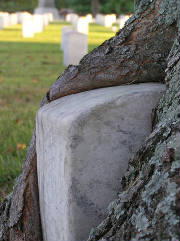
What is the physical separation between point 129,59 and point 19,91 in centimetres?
468

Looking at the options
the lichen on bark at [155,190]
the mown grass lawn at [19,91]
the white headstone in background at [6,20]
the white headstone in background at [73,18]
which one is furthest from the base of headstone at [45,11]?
the lichen on bark at [155,190]

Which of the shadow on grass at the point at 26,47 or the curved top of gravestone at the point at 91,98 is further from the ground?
the curved top of gravestone at the point at 91,98

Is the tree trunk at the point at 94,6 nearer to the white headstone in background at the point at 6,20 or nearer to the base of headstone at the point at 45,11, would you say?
the base of headstone at the point at 45,11

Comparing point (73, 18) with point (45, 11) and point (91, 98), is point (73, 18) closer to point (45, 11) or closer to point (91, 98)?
point (45, 11)

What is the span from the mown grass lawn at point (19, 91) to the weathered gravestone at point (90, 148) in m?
1.24

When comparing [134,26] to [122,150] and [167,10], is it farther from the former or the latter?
[122,150]

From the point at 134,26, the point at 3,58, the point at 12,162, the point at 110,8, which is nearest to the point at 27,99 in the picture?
the point at 12,162

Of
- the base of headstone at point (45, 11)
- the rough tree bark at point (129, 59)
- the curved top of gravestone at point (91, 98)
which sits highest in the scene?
the rough tree bark at point (129, 59)

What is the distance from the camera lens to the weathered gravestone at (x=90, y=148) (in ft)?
4.58

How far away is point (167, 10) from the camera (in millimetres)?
1562

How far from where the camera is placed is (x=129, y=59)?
62.2 inches

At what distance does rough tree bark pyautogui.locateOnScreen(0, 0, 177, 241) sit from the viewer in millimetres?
1581

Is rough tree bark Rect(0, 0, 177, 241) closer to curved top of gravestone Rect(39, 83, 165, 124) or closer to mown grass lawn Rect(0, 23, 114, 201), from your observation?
curved top of gravestone Rect(39, 83, 165, 124)

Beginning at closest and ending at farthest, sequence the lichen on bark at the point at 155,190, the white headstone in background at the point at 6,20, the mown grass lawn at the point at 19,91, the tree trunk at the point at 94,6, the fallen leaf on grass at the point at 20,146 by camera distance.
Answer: the lichen on bark at the point at 155,190, the mown grass lawn at the point at 19,91, the fallen leaf on grass at the point at 20,146, the white headstone in background at the point at 6,20, the tree trunk at the point at 94,6
